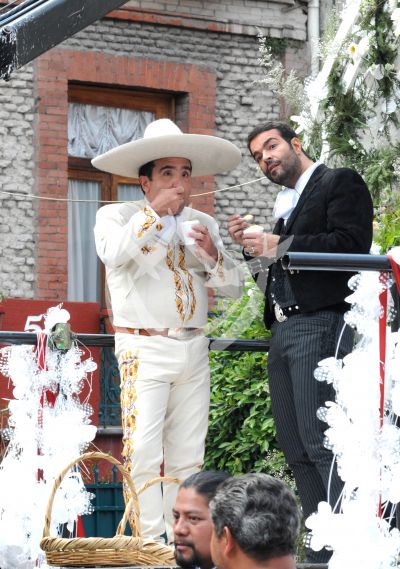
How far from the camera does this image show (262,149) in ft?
16.4

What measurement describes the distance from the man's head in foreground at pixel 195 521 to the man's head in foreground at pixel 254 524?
0.70 metres

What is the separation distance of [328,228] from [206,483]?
1.09 metres

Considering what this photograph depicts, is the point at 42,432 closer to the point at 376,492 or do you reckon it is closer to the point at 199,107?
the point at 376,492

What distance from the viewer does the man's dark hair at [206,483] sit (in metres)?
4.19

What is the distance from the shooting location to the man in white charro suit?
196 inches

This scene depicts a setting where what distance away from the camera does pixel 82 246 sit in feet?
41.8

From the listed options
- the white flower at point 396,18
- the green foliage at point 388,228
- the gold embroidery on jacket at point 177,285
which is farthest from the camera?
the white flower at point 396,18

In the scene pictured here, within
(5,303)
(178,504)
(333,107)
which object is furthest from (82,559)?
(5,303)

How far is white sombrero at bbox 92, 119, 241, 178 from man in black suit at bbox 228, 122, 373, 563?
0.30 m

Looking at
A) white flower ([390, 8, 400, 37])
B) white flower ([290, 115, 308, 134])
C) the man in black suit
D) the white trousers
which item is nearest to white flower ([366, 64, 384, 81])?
white flower ([390, 8, 400, 37])

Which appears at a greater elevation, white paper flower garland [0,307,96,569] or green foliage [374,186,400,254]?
green foliage [374,186,400,254]

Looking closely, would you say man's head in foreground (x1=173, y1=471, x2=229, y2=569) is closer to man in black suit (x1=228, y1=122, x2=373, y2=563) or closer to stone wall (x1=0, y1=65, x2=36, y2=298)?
man in black suit (x1=228, y1=122, x2=373, y2=563)

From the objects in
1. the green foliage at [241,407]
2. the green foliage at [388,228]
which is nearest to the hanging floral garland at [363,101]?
the green foliage at [388,228]

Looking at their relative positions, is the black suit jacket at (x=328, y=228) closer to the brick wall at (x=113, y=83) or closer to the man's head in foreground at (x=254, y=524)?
the man's head in foreground at (x=254, y=524)
